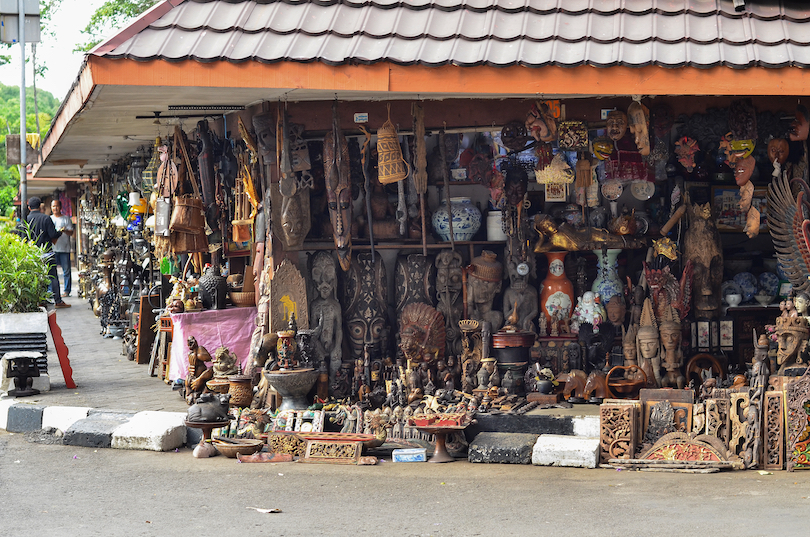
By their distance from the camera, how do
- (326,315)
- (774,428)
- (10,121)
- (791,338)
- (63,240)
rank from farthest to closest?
(10,121)
(63,240)
(326,315)
(791,338)
(774,428)

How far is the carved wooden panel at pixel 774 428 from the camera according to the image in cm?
695

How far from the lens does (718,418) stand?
7.21 meters

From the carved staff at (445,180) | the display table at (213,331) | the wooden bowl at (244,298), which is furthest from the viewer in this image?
the wooden bowl at (244,298)

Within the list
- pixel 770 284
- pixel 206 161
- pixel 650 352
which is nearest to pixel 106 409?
pixel 206 161

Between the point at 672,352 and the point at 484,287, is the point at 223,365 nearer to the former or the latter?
the point at 484,287

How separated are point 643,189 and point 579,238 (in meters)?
0.81

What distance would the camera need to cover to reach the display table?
9914 millimetres

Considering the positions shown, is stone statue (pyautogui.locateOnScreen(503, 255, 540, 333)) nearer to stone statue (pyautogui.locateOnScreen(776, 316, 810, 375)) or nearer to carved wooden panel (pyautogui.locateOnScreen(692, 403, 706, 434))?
carved wooden panel (pyautogui.locateOnScreen(692, 403, 706, 434))

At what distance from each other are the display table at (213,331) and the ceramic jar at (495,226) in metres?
2.59

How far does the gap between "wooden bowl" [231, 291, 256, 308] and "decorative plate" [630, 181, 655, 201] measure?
Answer: 4033mm

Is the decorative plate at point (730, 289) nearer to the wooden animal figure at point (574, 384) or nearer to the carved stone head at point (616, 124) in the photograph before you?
the wooden animal figure at point (574, 384)

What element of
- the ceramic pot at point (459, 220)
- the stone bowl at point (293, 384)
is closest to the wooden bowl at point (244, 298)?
the stone bowl at point (293, 384)

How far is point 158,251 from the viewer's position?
11148 millimetres

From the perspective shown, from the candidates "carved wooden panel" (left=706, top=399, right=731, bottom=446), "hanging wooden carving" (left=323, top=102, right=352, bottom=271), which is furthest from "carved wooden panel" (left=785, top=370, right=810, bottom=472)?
"hanging wooden carving" (left=323, top=102, right=352, bottom=271)
